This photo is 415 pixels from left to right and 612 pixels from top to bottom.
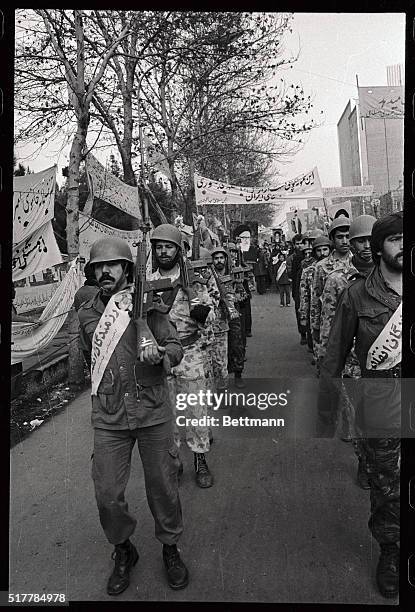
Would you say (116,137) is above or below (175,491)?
above

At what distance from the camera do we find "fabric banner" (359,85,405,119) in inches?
73.5

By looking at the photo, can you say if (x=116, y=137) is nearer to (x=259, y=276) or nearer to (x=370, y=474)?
(x=370, y=474)

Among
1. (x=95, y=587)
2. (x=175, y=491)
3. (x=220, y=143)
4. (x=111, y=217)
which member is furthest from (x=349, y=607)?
(x=220, y=143)

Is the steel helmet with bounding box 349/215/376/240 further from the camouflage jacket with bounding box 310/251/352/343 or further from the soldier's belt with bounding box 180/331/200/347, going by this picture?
the soldier's belt with bounding box 180/331/200/347

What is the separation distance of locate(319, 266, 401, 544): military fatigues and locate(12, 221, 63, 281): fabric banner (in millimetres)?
1434

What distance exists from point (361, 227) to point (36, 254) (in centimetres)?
174

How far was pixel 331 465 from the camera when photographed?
10.7 feet

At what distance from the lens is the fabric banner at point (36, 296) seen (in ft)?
8.75

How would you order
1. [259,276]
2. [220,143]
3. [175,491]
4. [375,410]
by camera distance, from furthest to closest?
1. [259,276]
2. [220,143]
3. [175,491]
4. [375,410]

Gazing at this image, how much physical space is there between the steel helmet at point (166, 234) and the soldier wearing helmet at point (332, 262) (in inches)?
41.9

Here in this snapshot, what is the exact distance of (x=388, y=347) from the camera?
2.18 metres

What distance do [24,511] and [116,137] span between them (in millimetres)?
1824

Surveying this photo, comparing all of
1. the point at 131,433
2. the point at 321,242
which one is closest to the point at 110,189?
the point at 131,433

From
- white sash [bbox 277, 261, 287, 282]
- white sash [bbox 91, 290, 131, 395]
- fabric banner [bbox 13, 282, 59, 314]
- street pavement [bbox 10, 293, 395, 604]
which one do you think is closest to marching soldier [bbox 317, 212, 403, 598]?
street pavement [bbox 10, 293, 395, 604]
